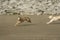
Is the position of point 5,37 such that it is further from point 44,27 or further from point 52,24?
point 52,24

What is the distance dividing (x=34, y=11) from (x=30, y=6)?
28 centimetres

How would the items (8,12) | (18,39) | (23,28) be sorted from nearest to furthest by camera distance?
(18,39) → (23,28) → (8,12)

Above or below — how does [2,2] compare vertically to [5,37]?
above

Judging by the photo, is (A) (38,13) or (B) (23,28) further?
(A) (38,13)

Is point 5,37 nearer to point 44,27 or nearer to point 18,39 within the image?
point 18,39

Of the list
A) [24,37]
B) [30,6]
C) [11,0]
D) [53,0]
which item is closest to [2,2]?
[11,0]

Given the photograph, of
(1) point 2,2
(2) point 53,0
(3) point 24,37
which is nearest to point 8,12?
(1) point 2,2

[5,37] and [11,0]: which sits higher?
[11,0]

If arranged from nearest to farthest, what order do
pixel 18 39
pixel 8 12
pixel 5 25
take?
pixel 18 39 < pixel 5 25 < pixel 8 12

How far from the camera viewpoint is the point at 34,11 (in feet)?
36.2

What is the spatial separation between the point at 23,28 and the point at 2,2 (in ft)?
12.5

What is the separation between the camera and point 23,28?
7.55 meters

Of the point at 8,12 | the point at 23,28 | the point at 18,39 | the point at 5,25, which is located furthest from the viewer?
the point at 8,12

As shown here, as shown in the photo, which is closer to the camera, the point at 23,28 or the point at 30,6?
the point at 23,28
